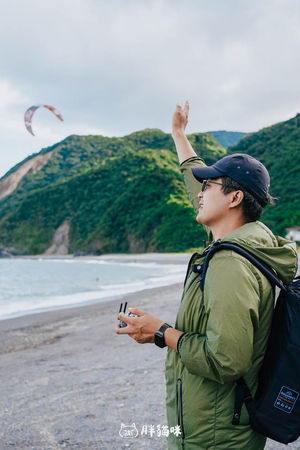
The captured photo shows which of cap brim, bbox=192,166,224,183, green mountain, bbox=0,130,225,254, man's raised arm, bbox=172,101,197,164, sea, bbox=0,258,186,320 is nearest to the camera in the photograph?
cap brim, bbox=192,166,224,183

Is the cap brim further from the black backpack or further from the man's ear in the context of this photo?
the black backpack

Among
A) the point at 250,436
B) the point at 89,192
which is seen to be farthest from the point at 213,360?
the point at 89,192

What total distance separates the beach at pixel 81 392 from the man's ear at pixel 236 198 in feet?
3.50

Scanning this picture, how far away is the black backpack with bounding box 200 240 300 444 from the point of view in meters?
1.32

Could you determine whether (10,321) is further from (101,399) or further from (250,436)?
(250,436)

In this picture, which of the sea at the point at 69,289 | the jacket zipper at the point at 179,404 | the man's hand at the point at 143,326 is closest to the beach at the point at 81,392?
the jacket zipper at the point at 179,404

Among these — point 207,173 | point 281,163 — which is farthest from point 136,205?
point 207,173

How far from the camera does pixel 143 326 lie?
1.51 meters

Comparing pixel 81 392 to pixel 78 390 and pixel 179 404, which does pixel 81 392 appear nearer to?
pixel 78 390

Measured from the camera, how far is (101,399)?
13.1 ft

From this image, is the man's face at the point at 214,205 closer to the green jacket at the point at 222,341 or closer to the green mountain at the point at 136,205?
the green jacket at the point at 222,341

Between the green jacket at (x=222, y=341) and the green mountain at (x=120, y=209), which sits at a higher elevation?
the green mountain at (x=120, y=209)

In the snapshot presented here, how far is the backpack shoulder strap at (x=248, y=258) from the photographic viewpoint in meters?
1.32

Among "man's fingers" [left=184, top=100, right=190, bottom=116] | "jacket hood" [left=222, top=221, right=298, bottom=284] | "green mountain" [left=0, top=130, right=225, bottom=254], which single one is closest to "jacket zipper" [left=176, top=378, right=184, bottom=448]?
"jacket hood" [left=222, top=221, right=298, bottom=284]
